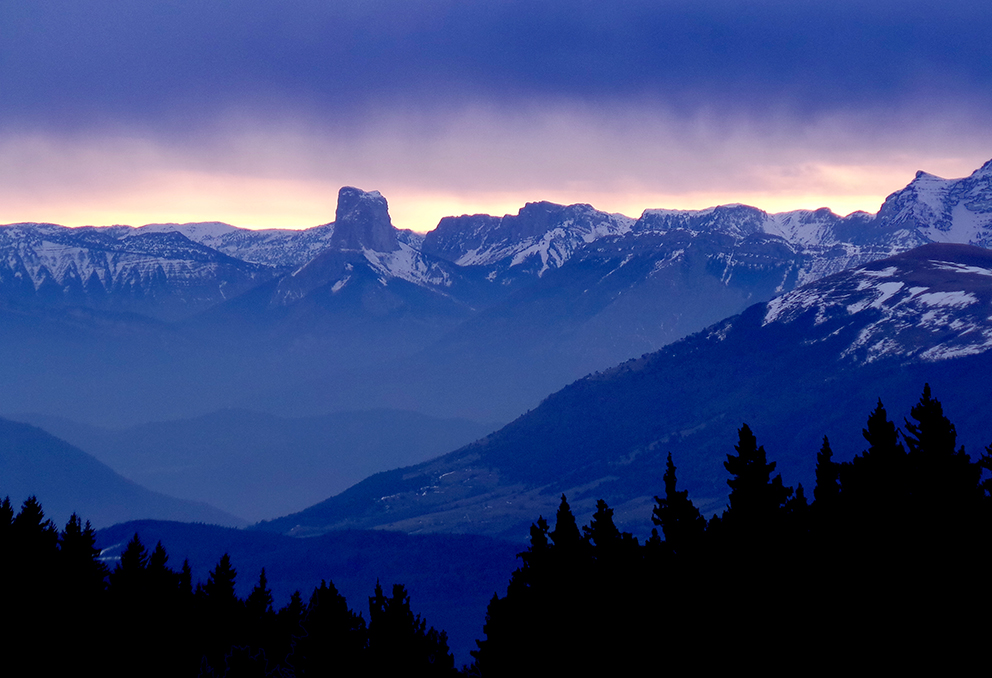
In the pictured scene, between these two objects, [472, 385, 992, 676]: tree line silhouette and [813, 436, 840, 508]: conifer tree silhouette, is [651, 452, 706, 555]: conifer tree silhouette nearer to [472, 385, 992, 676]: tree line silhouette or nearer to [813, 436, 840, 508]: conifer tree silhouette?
[472, 385, 992, 676]: tree line silhouette

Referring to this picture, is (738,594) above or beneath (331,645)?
above

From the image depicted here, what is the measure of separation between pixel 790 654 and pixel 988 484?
57.6 ft

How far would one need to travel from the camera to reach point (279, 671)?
2186 inches

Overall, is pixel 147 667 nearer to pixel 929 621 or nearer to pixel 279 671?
pixel 279 671

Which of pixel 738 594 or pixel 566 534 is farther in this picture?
pixel 566 534

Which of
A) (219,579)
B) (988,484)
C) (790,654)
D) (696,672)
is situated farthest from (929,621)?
(219,579)

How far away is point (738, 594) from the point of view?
47250 mm

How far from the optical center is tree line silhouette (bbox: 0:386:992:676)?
44812 millimetres

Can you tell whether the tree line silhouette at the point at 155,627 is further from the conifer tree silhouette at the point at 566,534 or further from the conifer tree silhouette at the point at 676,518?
the conifer tree silhouette at the point at 676,518

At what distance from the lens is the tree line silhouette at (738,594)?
44812mm

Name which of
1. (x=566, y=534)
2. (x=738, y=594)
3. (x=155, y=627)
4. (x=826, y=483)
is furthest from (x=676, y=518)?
(x=155, y=627)

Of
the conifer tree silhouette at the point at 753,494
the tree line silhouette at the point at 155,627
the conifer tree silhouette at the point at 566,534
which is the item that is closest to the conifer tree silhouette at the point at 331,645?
the tree line silhouette at the point at 155,627

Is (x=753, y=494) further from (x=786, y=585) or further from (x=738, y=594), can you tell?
(x=738, y=594)

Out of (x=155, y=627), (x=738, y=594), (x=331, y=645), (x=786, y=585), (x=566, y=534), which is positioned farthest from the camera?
(x=155, y=627)
